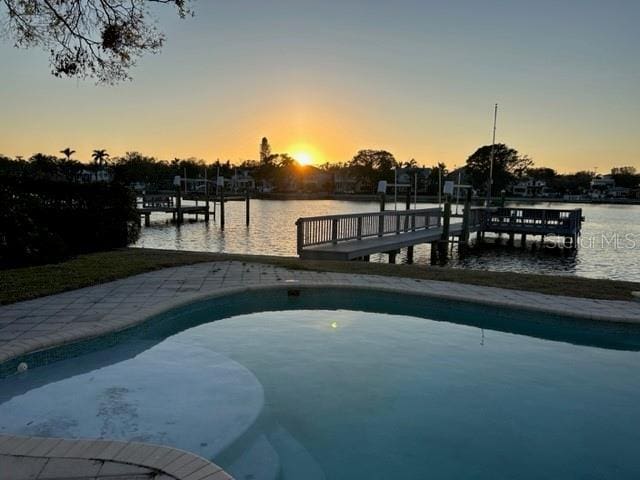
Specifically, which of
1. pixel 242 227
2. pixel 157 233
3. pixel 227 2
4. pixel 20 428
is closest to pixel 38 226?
pixel 20 428

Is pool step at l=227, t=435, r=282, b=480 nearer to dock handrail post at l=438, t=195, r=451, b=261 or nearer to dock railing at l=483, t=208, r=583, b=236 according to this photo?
dock handrail post at l=438, t=195, r=451, b=261

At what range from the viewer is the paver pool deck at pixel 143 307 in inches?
111

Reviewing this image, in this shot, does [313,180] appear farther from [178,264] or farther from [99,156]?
[178,264]

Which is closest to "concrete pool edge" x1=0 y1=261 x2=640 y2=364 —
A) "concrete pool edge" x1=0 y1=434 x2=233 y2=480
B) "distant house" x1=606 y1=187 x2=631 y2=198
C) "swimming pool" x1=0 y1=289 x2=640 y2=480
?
"swimming pool" x1=0 y1=289 x2=640 y2=480

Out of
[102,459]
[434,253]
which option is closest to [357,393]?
[102,459]

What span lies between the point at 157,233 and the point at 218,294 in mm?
26469

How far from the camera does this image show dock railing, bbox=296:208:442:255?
1433 cm

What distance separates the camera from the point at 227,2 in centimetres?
1512

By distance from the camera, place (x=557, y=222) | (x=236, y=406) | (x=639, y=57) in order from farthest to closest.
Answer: (x=557, y=222)
(x=639, y=57)
(x=236, y=406)

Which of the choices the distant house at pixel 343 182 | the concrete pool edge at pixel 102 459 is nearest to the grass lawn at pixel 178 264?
the concrete pool edge at pixel 102 459

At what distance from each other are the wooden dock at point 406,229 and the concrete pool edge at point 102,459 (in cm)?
1093

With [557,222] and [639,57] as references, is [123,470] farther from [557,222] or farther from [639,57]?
[557,222]

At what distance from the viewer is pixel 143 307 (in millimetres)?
6801

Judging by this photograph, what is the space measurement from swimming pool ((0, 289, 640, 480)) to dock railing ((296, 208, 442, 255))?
22.0 ft
